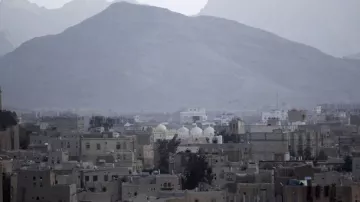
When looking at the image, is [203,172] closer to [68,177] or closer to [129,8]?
[68,177]

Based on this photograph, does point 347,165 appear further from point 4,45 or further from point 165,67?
point 4,45

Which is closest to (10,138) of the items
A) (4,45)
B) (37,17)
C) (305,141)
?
(305,141)

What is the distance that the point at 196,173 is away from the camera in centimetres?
1716

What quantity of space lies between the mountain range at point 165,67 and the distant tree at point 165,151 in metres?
31.2

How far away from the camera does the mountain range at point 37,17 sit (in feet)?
222

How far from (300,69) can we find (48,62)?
52.1ft

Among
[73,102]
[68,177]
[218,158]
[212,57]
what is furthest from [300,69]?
[68,177]

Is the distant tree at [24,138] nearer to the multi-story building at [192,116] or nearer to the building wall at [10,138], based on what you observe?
the building wall at [10,138]

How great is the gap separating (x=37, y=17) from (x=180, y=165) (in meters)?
55.0

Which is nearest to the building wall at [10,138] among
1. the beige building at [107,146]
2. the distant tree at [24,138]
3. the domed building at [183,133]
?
the distant tree at [24,138]

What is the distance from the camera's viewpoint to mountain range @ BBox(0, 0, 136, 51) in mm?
67625

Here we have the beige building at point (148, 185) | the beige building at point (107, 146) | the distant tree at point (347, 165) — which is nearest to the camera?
the beige building at point (148, 185)

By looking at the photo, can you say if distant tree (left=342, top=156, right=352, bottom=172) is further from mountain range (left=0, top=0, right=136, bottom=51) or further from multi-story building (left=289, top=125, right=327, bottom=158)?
mountain range (left=0, top=0, right=136, bottom=51)

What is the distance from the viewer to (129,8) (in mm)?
77688
